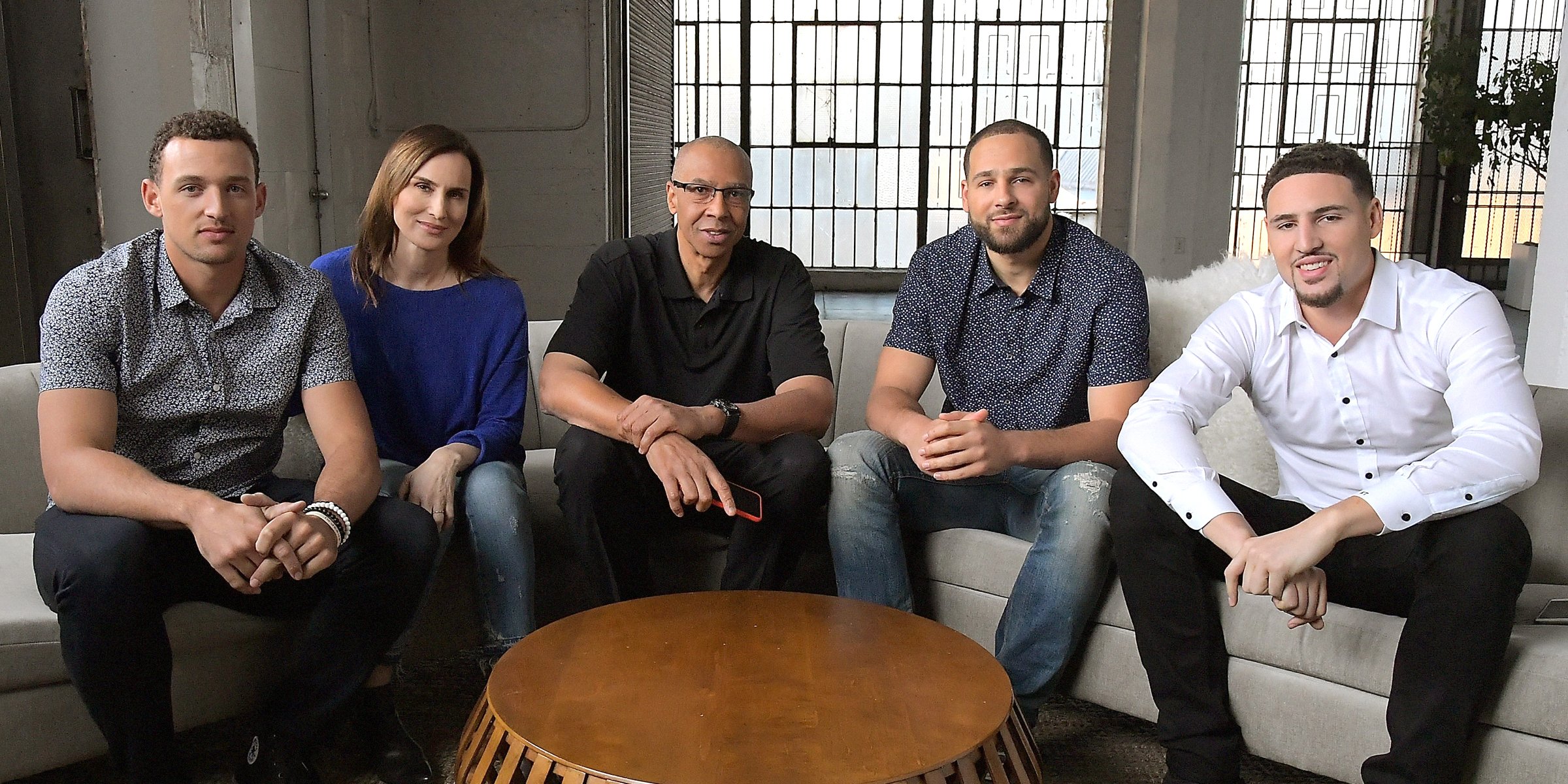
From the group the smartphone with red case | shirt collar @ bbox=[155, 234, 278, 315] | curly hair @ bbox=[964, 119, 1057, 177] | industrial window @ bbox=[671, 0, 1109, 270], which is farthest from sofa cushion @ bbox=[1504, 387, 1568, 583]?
industrial window @ bbox=[671, 0, 1109, 270]

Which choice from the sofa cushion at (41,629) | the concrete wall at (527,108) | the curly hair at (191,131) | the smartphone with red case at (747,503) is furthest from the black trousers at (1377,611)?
the concrete wall at (527,108)

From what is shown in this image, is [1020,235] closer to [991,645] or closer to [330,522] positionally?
[991,645]

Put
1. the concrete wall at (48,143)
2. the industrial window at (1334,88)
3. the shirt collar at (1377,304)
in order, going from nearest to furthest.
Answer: the shirt collar at (1377,304) < the concrete wall at (48,143) < the industrial window at (1334,88)

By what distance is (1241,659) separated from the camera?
6.64ft

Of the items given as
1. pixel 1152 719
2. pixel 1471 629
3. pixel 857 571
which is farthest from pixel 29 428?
pixel 1471 629

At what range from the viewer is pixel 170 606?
195cm

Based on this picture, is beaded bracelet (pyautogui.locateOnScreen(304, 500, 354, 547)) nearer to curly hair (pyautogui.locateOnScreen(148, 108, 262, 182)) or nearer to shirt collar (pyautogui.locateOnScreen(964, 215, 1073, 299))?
curly hair (pyautogui.locateOnScreen(148, 108, 262, 182))

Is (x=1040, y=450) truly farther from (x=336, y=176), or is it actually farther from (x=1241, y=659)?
(x=336, y=176)

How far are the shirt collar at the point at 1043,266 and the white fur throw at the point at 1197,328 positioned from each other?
334 mm

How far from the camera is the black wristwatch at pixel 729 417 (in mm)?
2385

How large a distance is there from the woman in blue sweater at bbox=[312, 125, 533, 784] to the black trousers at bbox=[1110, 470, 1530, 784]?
122cm

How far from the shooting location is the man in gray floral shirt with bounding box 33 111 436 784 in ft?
5.96

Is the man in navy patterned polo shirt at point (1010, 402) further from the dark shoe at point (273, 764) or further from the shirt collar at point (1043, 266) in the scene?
the dark shoe at point (273, 764)

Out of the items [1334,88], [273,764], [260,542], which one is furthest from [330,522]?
[1334,88]
